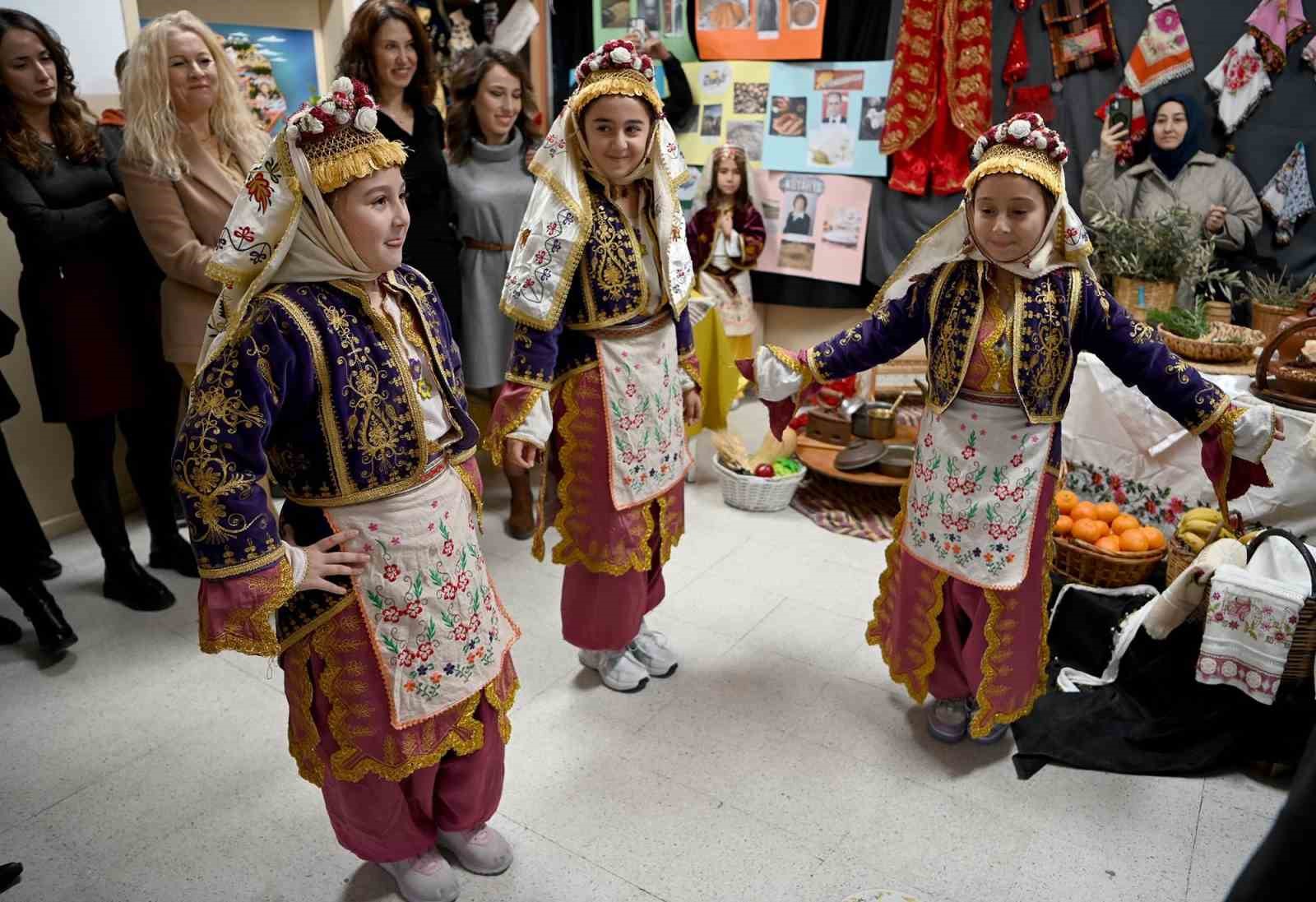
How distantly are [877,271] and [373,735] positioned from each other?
3932mm

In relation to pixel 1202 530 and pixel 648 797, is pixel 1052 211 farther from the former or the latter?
pixel 648 797

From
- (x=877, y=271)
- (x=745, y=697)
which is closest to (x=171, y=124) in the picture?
(x=745, y=697)

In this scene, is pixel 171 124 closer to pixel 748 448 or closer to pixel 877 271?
pixel 748 448

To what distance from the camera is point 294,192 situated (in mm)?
1347

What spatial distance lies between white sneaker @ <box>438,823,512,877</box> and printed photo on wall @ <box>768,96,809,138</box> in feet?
13.1

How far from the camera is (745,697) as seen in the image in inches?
99.6

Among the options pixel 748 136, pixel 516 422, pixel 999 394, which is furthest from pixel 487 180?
pixel 748 136

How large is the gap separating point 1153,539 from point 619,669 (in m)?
1.56

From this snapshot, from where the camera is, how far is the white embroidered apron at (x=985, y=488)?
6.50 ft

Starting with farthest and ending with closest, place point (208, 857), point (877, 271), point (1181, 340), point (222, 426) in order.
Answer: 1. point (877, 271)
2. point (1181, 340)
3. point (208, 857)
4. point (222, 426)

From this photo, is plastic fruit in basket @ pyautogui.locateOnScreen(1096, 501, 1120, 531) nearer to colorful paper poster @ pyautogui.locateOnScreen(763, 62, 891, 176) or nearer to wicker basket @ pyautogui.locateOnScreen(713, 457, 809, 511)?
wicker basket @ pyautogui.locateOnScreen(713, 457, 809, 511)

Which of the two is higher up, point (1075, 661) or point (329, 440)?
point (329, 440)

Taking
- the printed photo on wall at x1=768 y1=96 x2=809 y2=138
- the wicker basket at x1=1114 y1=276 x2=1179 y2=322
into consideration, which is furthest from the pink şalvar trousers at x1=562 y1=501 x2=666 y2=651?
the printed photo on wall at x1=768 y1=96 x2=809 y2=138

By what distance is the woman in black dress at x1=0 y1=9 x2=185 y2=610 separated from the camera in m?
2.55
